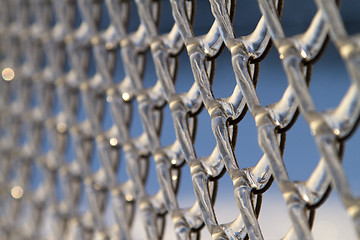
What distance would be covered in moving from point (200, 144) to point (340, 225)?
0.65 meters

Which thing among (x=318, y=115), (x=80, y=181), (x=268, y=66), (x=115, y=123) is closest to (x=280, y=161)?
(x=318, y=115)

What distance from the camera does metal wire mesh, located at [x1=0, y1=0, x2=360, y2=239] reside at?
25 cm

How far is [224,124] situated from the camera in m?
0.31

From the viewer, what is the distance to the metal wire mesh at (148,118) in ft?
0.82

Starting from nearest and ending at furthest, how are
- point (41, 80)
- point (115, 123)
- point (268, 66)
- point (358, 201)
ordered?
1. point (358, 201)
2. point (115, 123)
3. point (41, 80)
4. point (268, 66)

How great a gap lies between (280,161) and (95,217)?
0.93 ft

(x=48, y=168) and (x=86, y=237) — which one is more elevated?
(x=48, y=168)

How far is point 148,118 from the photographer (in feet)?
1.36

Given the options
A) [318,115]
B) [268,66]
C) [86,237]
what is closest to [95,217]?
[86,237]

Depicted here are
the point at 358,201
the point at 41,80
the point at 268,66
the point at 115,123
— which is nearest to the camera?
the point at 358,201

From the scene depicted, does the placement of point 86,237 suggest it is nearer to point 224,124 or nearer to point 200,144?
point 200,144

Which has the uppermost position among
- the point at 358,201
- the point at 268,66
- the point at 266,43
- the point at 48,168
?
the point at 268,66

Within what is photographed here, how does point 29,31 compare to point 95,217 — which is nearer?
Result: point 95,217

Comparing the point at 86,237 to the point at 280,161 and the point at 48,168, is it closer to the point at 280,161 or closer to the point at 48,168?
the point at 48,168
